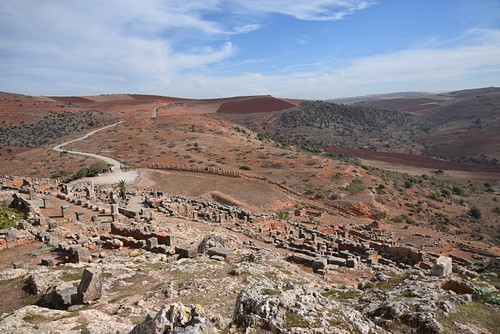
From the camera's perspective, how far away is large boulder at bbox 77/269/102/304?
9.18 m

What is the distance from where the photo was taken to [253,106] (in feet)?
395

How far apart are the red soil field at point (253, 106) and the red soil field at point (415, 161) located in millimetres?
44695

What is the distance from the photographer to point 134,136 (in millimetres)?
61781

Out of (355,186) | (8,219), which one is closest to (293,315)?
(8,219)

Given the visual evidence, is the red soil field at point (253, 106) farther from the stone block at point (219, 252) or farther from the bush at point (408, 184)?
the stone block at point (219, 252)

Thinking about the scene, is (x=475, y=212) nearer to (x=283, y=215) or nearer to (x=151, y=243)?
(x=283, y=215)

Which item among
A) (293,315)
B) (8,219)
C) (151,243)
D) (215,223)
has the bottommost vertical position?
(215,223)

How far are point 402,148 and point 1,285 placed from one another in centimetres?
8687

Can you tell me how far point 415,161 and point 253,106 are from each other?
61230 millimetres

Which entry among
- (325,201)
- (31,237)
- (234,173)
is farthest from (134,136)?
(31,237)

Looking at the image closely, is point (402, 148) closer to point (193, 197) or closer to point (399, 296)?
point (193, 197)

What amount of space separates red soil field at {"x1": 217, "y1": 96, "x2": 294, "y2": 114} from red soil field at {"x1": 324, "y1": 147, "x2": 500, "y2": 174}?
44.7 meters

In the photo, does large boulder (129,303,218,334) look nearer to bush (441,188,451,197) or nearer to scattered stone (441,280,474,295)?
scattered stone (441,280,474,295)

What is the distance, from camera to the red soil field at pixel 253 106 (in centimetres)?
11569
